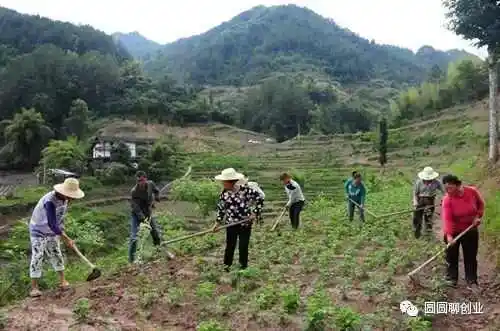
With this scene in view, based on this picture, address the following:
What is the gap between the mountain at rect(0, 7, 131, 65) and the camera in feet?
404

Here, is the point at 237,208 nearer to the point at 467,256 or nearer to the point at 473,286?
the point at 467,256

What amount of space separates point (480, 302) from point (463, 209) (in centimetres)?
128

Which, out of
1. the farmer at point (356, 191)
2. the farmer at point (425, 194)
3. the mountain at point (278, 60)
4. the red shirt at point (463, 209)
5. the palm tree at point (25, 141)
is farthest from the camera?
the mountain at point (278, 60)

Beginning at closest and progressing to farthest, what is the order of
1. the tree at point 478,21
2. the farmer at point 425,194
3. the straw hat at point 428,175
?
the straw hat at point 428,175
the farmer at point 425,194
the tree at point 478,21

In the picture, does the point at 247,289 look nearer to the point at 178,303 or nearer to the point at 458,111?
the point at 178,303

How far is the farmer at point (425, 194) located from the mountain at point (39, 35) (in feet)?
383

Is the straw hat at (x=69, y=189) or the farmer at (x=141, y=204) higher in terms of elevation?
the straw hat at (x=69, y=189)

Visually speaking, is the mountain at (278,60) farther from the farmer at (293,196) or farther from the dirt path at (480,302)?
the dirt path at (480,302)

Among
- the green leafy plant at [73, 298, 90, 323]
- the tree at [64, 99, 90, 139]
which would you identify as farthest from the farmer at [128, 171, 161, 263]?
the tree at [64, 99, 90, 139]

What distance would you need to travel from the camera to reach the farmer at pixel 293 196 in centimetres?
1412

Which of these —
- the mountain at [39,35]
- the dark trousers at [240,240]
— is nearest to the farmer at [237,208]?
the dark trousers at [240,240]

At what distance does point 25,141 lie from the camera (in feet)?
212

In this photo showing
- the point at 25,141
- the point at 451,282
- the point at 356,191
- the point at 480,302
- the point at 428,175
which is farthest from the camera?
the point at 25,141

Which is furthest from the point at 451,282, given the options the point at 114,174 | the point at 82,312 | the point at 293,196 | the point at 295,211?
the point at 114,174
